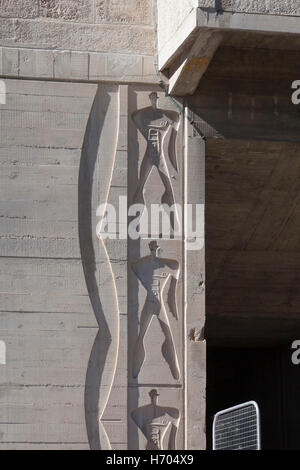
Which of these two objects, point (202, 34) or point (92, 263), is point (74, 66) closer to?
point (202, 34)

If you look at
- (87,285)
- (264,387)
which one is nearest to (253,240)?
(87,285)

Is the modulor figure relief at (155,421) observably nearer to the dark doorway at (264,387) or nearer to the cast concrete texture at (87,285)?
the cast concrete texture at (87,285)

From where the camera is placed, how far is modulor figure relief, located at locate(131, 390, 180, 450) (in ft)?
37.6

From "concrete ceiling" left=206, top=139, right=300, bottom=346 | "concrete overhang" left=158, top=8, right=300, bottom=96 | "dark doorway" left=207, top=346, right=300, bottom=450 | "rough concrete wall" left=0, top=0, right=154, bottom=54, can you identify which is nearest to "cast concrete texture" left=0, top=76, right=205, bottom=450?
"rough concrete wall" left=0, top=0, right=154, bottom=54

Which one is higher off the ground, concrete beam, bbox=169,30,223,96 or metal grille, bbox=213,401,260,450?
concrete beam, bbox=169,30,223,96

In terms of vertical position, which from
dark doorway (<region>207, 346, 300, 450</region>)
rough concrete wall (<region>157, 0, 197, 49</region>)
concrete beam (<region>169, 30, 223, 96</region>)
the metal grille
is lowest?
the metal grille

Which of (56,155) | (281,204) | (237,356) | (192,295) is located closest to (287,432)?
(237,356)

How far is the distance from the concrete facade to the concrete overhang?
0.02 m

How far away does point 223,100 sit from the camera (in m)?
12.2

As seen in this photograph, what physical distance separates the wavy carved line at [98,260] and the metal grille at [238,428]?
2.32 meters

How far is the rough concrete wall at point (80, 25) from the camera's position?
39.5 feet

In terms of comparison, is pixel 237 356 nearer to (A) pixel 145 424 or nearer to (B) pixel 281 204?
(B) pixel 281 204

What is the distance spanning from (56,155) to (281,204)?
3046mm

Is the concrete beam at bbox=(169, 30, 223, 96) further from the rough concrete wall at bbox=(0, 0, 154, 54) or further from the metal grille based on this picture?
the metal grille
